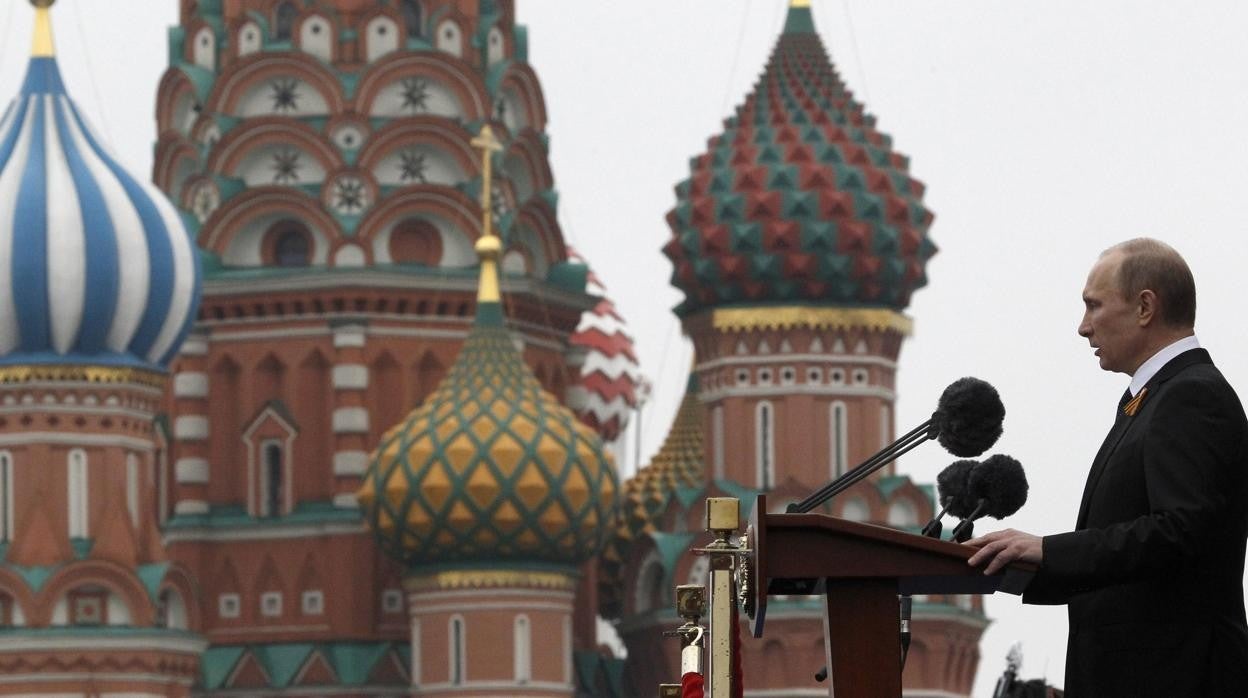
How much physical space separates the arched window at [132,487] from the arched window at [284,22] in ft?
22.1

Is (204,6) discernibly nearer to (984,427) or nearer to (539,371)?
(539,371)

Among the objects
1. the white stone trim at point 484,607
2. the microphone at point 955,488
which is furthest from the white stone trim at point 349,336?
the microphone at point 955,488

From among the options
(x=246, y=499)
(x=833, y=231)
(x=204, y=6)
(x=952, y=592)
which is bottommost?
(x=952, y=592)

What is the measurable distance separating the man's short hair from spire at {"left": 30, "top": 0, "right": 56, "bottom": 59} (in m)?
Answer: 35.8

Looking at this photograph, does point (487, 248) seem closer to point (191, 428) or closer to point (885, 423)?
point (191, 428)

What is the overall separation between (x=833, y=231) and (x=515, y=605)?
234 inches

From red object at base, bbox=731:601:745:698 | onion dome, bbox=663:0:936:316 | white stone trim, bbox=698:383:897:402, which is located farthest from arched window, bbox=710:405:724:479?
red object at base, bbox=731:601:745:698

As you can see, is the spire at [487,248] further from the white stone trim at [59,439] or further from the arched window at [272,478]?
the white stone trim at [59,439]

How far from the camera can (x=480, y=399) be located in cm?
4144

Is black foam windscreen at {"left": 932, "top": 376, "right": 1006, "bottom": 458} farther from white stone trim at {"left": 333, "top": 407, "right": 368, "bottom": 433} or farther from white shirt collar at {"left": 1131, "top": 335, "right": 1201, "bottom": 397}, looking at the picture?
white stone trim at {"left": 333, "top": 407, "right": 368, "bottom": 433}

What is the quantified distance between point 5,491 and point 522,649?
236 inches

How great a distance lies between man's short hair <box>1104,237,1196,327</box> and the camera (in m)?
5.84

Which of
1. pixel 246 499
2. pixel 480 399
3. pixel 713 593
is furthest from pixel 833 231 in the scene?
pixel 713 593

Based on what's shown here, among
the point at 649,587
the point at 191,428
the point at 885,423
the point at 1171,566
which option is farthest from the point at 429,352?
the point at 1171,566
